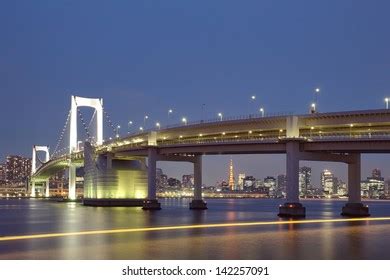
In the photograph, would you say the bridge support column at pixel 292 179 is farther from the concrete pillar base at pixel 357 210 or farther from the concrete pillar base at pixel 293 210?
the concrete pillar base at pixel 357 210

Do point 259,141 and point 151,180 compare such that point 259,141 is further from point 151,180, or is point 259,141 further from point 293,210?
point 151,180

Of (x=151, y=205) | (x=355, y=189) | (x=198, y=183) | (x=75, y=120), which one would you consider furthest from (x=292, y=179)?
(x=75, y=120)

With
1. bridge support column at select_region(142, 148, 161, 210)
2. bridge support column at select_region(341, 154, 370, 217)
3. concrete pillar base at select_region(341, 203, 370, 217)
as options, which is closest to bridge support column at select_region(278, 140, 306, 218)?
bridge support column at select_region(341, 154, 370, 217)

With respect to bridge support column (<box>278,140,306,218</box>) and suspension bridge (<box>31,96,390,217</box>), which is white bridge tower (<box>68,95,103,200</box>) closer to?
suspension bridge (<box>31,96,390,217</box>)

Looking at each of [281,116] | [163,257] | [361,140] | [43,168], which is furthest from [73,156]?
[163,257]

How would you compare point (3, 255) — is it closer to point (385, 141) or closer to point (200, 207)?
point (385, 141)

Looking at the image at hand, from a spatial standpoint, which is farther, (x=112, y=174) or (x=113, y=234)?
(x=112, y=174)

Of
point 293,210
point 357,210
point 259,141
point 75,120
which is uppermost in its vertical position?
point 75,120

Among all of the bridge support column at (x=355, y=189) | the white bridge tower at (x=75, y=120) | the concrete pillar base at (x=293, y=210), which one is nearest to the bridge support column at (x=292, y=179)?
the concrete pillar base at (x=293, y=210)

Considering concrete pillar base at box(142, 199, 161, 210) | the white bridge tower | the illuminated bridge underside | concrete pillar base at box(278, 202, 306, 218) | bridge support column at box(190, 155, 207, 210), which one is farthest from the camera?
the white bridge tower

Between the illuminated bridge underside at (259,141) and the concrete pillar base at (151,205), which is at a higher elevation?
the illuminated bridge underside at (259,141)

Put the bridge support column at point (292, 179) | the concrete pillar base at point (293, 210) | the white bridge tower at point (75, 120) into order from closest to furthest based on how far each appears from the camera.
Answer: the bridge support column at point (292, 179) → the concrete pillar base at point (293, 210) → the white bridge tower at point (75, 120)
